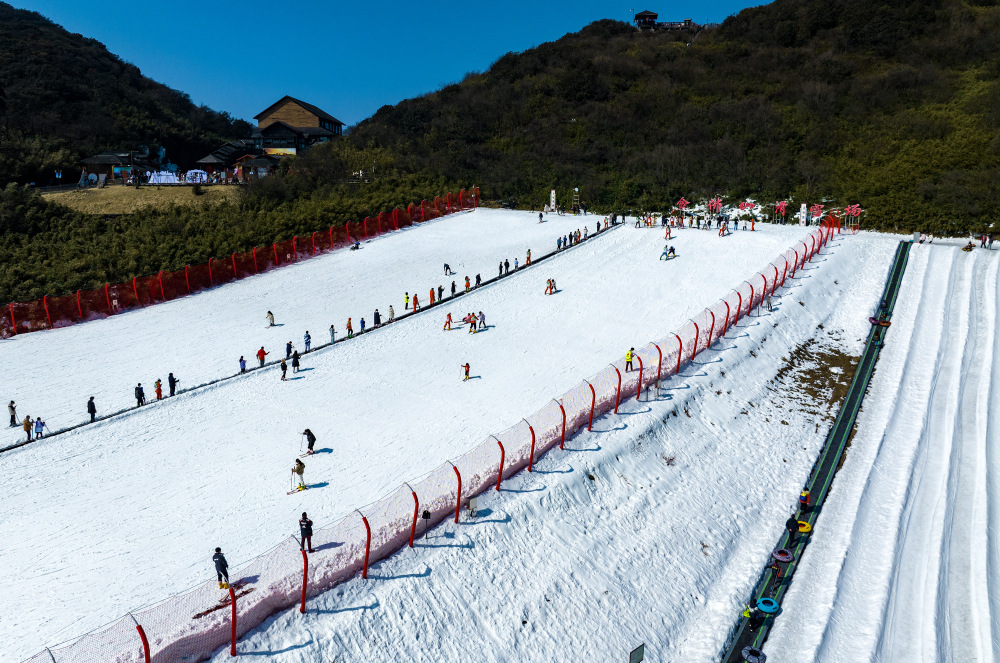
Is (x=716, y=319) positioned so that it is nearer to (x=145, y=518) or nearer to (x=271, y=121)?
(x=145, y=518)

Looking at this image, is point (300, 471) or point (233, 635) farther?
point (300, 471)

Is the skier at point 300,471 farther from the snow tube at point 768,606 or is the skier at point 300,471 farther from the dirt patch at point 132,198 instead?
the dirt patch at point 132,198

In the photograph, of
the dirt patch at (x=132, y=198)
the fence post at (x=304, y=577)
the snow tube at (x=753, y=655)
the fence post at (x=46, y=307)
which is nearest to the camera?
the fence post at (x=304, y=577)

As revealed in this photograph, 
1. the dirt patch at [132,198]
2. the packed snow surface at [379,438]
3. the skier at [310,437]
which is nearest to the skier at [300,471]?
the packed snow surface at [379,438]

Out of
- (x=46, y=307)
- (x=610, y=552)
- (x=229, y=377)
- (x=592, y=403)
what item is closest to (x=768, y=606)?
(x=610, y=552)

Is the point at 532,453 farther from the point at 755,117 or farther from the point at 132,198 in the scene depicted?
the point at 755,117
